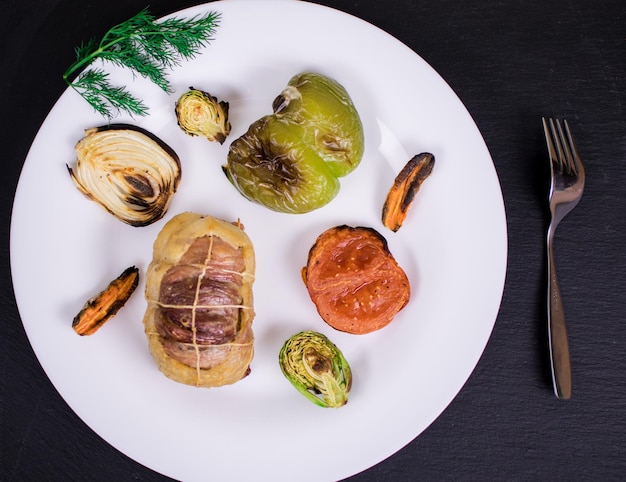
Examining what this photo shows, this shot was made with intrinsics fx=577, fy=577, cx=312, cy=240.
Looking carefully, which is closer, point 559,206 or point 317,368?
point 317,368

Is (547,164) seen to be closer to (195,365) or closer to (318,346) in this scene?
(318,346)

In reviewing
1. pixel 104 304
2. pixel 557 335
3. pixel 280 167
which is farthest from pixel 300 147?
pixel 557 335

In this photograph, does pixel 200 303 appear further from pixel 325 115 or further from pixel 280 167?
pixel 325 115

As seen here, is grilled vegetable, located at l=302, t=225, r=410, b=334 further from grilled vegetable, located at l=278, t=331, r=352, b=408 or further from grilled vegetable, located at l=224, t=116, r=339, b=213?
grilled vegetable, located at l=224, t=116, r=339, b=213

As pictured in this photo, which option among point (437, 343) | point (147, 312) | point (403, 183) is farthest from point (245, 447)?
point (403, 183)

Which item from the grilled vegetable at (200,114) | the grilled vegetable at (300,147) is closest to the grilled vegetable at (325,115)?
the grilled vegetable at (300,147)

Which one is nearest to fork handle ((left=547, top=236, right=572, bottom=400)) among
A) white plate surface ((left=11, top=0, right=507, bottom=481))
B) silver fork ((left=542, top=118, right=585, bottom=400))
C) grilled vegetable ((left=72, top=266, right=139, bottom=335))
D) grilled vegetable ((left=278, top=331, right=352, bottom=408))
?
silver fork ((left=542, top=118, right=585, bottom=400))

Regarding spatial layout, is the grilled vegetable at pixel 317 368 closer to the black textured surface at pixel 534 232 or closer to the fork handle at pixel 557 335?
the black textured surface at pixel 534 232
